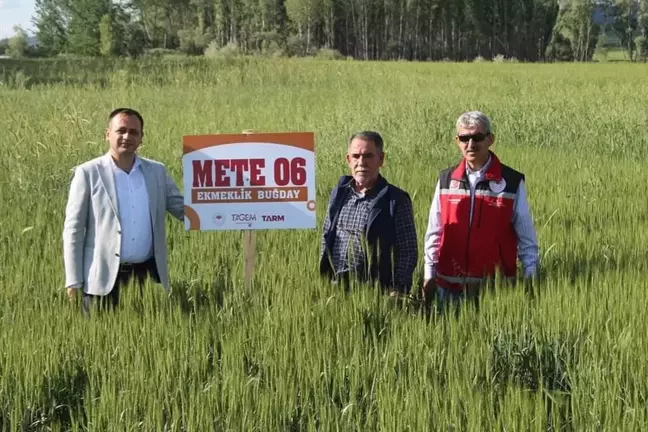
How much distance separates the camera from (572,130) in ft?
31.1

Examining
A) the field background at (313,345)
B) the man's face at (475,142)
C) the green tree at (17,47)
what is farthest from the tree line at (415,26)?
the man's face at (475,142)

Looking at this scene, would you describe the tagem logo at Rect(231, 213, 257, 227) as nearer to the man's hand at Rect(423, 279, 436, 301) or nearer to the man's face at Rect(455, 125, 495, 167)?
the man's hand at Rect(423, 279, 436, 301)

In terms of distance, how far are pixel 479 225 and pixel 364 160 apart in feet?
2.26

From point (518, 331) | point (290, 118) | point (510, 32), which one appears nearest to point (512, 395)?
point (518, 331)

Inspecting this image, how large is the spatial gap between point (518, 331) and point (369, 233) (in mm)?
878

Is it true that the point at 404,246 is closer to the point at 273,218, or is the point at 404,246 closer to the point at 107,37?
the point at 273,218

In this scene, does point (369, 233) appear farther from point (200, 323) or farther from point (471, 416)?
point (471, 416)

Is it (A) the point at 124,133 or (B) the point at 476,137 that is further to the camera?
(A) the point at 124,133

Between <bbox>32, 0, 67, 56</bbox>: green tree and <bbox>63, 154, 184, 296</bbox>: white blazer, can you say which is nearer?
<bbox>63, 154, 184, 296</bbox>: white blazer

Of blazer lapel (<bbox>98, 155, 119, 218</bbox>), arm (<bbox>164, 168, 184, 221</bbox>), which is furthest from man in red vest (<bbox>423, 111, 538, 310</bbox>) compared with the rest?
blazer lapel (<bbox>98, 155, 119, 218</bbox>)

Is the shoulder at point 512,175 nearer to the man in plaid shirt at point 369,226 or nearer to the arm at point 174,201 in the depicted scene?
the man in plaid shirt at point 369,226

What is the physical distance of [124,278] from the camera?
3498 mm

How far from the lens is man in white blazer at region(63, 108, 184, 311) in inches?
A: 133

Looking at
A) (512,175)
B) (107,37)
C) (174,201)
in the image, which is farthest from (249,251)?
(107,37)
